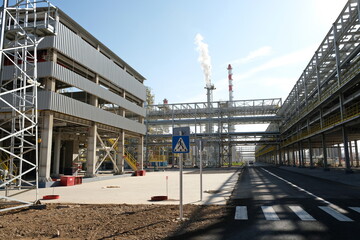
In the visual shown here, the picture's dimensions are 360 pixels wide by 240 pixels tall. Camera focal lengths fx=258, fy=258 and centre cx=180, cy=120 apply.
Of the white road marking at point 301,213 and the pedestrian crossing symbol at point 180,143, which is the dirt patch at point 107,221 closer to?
the pedestrian crossing symbol at point 180,143

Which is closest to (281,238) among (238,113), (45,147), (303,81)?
(45,147)

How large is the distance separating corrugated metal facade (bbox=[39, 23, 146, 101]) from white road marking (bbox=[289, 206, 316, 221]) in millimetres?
17995

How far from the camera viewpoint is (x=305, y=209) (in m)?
8.48

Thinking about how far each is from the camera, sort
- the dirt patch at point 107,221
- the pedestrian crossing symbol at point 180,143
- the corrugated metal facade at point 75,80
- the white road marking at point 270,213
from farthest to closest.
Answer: the corrugated metal facade at point 75,80, the pedestrian crossing symbol at point 180,143, the white road marking at point 270,213, the dirt patch at point 107,221

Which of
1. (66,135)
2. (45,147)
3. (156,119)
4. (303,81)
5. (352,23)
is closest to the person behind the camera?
(45,147)

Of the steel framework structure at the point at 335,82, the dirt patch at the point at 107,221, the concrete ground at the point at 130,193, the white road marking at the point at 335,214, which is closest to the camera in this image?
the dirt patch at the point at 107,221

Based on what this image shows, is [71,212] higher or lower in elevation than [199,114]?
lower

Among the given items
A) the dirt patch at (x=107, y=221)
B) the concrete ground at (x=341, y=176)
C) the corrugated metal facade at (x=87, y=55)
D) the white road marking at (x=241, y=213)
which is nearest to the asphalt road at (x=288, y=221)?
the white road marking at (x=241, y=213)

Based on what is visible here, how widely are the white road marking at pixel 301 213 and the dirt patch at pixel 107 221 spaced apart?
2.15 meters

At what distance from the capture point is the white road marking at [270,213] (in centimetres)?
729

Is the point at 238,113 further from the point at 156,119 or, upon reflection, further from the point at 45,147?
the point at 45,147

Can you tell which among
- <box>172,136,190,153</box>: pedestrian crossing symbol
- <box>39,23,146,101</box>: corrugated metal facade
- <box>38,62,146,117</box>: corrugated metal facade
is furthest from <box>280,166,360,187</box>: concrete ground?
<box>39,23,146,101</box>: corrugated metal facade

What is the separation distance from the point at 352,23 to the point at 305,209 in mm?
21881

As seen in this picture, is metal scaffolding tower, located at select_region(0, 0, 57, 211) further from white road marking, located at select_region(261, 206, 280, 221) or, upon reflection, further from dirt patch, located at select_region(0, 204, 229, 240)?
white road marking, located at select_region(261, 206, 280, 221)
